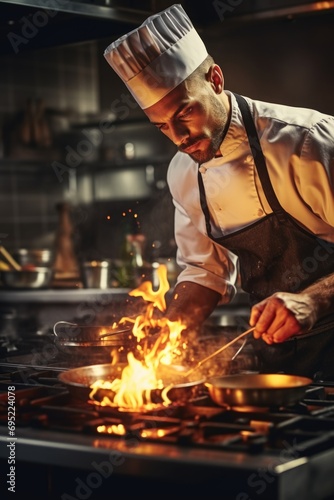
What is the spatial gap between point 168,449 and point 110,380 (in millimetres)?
506

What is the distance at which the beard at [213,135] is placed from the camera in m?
2.33

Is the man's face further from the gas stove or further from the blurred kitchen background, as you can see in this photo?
the blurred kitchen background

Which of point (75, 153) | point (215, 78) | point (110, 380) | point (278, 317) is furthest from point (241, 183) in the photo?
point (75, 153)

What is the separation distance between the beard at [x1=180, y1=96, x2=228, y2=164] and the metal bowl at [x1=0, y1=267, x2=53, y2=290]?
2.76 metres

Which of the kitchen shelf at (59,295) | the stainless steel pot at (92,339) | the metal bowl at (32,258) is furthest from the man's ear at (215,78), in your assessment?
the metal bowl at (32,258)

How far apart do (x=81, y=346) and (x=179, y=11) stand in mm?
957

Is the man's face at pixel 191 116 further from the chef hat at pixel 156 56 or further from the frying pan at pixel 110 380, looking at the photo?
the frying pan at pixel 110 380

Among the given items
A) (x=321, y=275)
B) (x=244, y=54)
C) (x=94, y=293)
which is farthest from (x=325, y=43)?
(x=321, y=275)

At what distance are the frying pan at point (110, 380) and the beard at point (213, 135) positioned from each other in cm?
61

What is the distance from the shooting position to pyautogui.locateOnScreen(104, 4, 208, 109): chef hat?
2.28m

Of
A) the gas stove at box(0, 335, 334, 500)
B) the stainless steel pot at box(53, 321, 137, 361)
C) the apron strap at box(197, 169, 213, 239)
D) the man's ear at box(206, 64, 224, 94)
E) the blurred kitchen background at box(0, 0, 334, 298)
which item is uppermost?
the blurred kitchen background at box(0, 0, 334, 298)

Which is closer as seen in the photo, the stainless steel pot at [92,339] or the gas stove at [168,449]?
the gas stove at [168,449]

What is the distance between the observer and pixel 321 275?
2.45m

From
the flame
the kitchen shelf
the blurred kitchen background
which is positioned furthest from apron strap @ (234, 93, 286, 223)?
the blurred kitchen background
